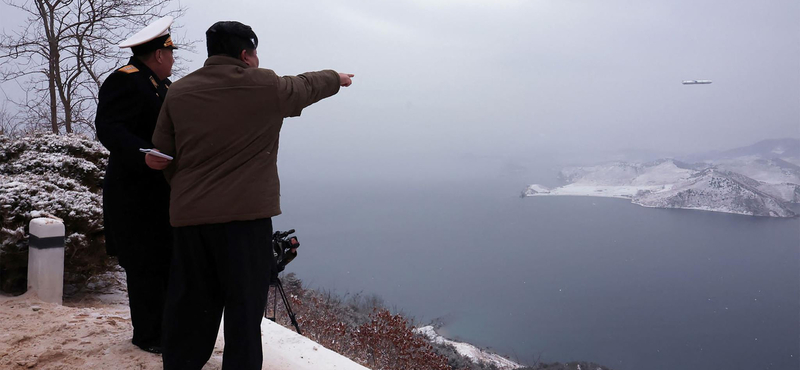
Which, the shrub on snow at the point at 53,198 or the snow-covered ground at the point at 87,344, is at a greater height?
the shrub on snow at the point at 53,198

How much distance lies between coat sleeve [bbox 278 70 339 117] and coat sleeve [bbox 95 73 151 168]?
2.42 ft

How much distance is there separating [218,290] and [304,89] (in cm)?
87

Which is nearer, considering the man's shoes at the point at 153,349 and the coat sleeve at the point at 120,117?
the coat sleeve at the point at 120,117

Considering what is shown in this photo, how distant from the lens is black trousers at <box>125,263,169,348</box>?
7.56 ft

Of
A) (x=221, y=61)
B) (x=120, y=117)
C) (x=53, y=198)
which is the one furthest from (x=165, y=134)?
(x=53, y=198)

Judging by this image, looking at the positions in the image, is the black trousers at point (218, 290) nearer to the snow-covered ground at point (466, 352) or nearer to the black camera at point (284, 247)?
the black camera at point (284, 247)

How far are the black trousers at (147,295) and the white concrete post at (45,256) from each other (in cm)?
160

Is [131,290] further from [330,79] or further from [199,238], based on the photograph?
[330,79]

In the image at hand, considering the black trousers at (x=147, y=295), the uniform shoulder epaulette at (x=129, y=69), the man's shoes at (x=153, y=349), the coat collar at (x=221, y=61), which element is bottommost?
the man's shoes at (x=153, y=349)

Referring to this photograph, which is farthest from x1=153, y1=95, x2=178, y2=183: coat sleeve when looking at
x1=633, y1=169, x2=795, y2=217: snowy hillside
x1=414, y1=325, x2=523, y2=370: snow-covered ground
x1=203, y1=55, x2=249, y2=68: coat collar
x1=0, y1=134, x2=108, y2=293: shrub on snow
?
x1=633, y1=169, x2=795, y2=217: snowy hillside

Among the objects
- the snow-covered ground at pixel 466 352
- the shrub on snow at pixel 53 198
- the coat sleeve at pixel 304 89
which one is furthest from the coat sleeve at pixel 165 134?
the snow-covered ground at pixel 466 352

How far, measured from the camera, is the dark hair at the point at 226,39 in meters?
1.75

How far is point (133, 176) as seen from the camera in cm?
220

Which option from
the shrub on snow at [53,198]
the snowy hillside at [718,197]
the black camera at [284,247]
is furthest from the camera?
the snowy hillside at [718,197]
